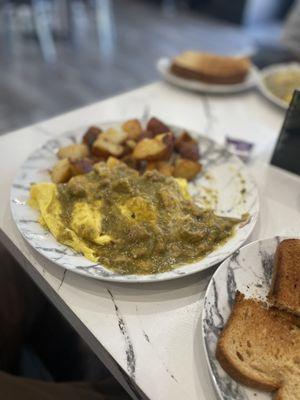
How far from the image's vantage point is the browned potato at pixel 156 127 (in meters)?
1.36

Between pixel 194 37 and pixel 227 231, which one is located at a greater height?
pixel 227 231

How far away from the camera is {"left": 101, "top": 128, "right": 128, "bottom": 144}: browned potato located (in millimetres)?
1286

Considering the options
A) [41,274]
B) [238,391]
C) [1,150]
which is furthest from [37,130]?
[238,391]

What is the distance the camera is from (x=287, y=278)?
0.86 m

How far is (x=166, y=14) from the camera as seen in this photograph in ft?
Answer: 18.6

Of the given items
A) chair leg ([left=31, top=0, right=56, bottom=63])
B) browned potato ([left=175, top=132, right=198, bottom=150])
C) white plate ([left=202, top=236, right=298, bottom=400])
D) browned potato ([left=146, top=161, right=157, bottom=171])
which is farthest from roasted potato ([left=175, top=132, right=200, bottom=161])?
chair leg ([left=31, top=0, right=56, bottom=63])

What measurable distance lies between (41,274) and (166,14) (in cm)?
556

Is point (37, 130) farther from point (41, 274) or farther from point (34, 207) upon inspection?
point (41, 274)

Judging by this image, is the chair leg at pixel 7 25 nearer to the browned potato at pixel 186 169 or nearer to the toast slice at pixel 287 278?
the browned potato at pixel 186 169

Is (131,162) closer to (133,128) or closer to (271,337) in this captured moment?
(133,128)

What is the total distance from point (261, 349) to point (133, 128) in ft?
2.78

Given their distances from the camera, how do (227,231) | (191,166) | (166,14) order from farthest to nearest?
1. (166,14)
2. (191,166)
3. (227,231)

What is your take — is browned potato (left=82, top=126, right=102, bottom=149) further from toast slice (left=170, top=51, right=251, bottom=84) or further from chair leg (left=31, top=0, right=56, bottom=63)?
chair leg (left=31, top=0, right=56, bottom=63)

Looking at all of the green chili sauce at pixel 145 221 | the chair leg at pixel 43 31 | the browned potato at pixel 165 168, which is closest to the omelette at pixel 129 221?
the green chili sauce at pixel 145 221
